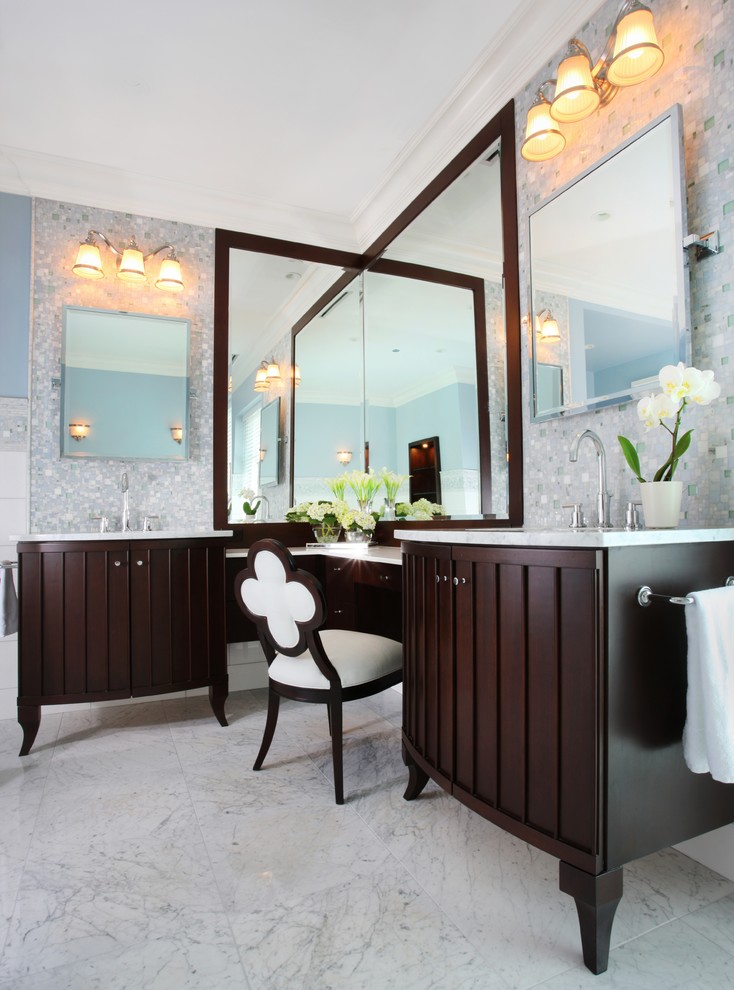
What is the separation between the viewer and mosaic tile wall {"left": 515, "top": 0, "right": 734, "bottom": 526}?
61.0 inches

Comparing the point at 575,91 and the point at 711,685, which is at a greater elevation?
the point at 575,91

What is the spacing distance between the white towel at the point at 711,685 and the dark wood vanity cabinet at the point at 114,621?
2019 mm

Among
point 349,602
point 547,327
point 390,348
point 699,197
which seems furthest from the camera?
point 390,348

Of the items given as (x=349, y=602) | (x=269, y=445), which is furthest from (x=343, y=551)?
(x=269, y=445)

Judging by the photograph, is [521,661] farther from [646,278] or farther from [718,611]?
[646,278]

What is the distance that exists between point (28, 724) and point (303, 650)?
1.29m

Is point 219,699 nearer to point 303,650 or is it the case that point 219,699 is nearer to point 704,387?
point 303,650

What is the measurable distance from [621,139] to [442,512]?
157cm

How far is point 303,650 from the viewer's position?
2.00 metres

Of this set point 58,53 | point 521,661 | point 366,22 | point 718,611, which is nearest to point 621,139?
point 366,22

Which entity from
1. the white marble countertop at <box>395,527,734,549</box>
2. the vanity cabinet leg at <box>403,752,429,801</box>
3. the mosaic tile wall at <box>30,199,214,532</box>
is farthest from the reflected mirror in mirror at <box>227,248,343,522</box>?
the white marble countertop at <box>395,527,734,549</box>

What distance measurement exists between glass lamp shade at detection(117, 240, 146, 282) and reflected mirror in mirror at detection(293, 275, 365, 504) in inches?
36.6

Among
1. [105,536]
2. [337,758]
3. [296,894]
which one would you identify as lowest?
[296,894]

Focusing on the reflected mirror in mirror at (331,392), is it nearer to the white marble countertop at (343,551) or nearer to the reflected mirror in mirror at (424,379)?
the reflected mirror in mirror at (424,379)
